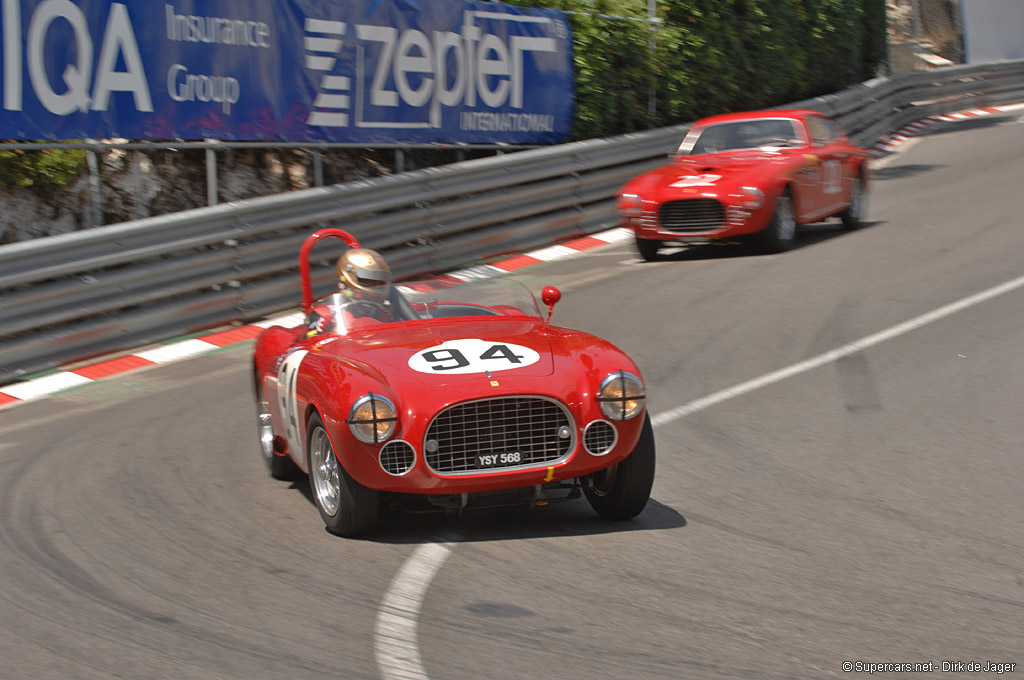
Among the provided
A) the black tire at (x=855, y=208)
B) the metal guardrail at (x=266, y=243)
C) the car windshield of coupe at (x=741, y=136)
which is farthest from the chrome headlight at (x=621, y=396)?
the black tire at (x=855, y=208)

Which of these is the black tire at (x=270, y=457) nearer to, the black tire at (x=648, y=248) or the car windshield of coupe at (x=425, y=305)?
the car windshield of coupe at (x=425, y=305)

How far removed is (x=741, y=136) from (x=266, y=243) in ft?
18.0

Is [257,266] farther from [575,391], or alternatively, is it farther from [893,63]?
[893,63]

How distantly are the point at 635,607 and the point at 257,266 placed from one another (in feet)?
24.7

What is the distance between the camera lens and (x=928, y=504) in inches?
229

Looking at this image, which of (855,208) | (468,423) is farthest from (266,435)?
(855,208)

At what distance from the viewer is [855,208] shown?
14023 mm

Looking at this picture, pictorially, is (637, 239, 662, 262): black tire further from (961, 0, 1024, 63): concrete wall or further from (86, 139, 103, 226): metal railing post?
(961, 0, 1024, 63): concrete wall

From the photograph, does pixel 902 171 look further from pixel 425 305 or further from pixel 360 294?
pixel 360 294

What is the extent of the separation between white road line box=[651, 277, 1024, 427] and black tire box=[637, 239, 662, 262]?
3550mm

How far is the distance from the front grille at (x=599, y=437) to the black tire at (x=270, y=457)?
1901 mm

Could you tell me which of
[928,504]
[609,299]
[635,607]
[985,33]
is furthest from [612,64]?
[985,33]

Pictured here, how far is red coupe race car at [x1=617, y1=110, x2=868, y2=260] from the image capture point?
492 inches

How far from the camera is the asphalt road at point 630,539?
13.6 feet
